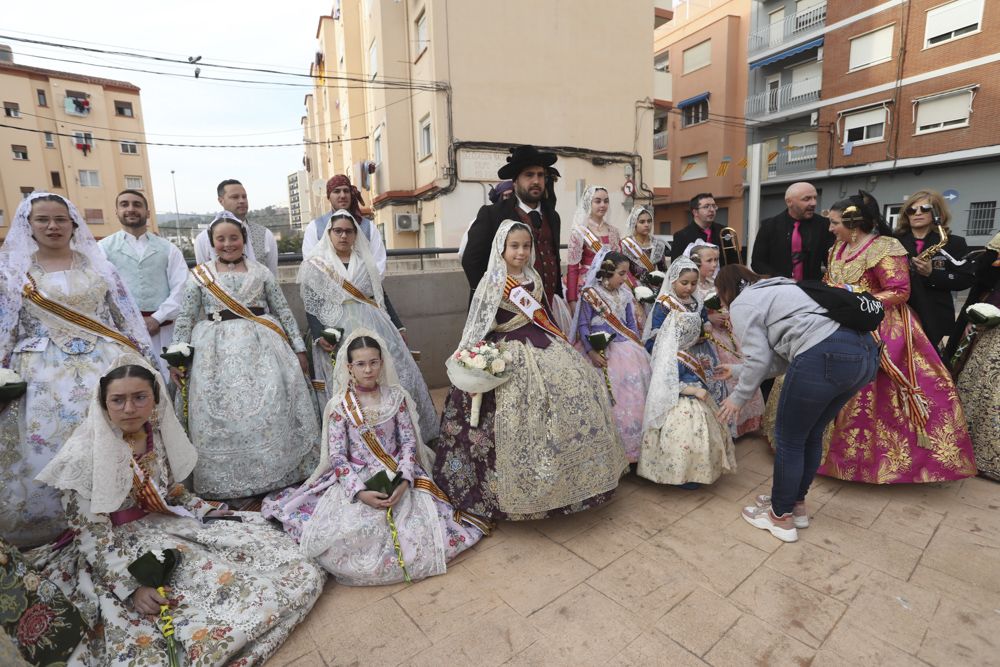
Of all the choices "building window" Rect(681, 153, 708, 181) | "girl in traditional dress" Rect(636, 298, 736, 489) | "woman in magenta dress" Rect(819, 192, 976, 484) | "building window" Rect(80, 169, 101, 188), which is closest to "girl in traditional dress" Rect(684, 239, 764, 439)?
"girl in traditional dress" Rect(636, 298, 736, 489)

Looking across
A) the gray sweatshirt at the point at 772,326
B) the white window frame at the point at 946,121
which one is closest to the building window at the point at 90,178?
the gray sweatshirt at the point at 772,326

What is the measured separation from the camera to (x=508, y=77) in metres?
12.2

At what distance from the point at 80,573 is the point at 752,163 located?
848cm

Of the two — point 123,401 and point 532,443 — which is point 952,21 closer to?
point 532,443

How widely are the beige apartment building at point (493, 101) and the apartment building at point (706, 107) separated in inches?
295

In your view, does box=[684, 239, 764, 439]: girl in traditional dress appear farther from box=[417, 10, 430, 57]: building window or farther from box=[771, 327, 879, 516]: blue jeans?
box=[417, 10, 430, 57]: building window

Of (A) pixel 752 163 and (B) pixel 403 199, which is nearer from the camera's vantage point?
(A) pixel 752 163

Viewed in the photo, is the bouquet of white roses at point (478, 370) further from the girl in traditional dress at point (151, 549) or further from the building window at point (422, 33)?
the building window at point (422, 33)

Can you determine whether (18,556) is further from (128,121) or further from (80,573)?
(128,121)

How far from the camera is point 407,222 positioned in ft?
45.2

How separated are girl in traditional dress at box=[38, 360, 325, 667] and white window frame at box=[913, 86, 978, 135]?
20.4m

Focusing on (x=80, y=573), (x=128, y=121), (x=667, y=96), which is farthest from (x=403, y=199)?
(x=128, y=121)

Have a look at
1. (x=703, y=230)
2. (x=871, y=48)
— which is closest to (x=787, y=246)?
(x=703, y=230)

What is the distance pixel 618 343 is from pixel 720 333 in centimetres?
114
